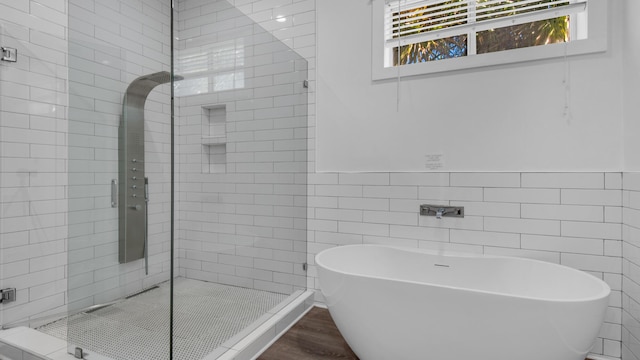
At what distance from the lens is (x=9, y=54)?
204 cm

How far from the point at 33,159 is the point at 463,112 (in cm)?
297

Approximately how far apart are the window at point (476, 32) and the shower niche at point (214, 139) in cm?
127

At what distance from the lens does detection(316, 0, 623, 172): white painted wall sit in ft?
6.44

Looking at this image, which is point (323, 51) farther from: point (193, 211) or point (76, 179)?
point (76, 179)

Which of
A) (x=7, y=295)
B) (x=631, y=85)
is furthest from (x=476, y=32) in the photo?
(x=7, y=295)

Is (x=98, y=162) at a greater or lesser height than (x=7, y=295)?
greater

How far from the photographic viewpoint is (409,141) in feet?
7.96

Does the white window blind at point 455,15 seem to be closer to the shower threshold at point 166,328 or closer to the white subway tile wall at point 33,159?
the shower threshold at point 166,328

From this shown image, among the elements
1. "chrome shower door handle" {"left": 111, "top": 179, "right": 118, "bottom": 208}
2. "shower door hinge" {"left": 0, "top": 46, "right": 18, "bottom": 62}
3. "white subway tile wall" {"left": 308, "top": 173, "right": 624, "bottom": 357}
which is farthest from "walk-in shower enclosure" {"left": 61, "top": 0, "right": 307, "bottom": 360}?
"white subway tile wall" {"left": 308, "top": 173, "right": 624, "bottom": 357}

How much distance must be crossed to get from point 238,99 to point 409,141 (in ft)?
4.20

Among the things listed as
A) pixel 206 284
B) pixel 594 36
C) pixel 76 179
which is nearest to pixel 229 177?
pixel 206 284

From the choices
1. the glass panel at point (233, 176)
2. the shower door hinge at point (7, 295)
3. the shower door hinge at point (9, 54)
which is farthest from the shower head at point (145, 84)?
the shower door hinge at point (7, 295)

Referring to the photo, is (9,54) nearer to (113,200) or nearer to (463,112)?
(113,200)

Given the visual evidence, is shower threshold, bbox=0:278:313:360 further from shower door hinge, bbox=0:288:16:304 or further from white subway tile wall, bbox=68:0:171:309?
shower door hinge, bbox=0:288:16:304
